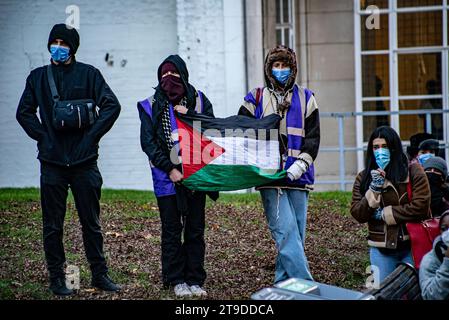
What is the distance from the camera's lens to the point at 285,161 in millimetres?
7766

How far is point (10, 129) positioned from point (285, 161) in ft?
30.5

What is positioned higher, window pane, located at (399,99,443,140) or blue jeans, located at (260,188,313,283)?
window pane, located at (399,99,443,140)

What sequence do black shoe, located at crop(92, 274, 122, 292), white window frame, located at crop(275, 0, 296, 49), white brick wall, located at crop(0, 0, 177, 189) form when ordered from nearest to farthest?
black shoe, located at crop(92, 274, 122, 292) → white brick wall, located at crop(0, 0, 177, 189) → white window frame, located at crop(275, 0, 296, 49)

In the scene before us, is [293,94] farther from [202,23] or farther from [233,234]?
[202,23]

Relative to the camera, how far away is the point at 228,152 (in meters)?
7.87

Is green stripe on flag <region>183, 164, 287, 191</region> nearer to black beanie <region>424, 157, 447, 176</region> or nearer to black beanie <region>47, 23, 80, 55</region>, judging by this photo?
black beanie <region>424, 157, 447, 176</region>

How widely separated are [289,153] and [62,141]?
1995mm

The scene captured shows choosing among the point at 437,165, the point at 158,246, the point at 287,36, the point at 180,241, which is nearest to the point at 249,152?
the point at 180,241

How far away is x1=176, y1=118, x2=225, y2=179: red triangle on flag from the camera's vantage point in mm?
7754

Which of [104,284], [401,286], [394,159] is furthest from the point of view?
[104,284]

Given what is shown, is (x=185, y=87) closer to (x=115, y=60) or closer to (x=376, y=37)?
(x=115, y=60)

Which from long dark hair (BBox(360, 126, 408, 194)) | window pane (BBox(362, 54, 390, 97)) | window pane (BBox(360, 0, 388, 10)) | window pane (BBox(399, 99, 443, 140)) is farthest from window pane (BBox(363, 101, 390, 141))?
long dark hair (BBox(360, 126, 408, 194))

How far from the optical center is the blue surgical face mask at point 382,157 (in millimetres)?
7398
